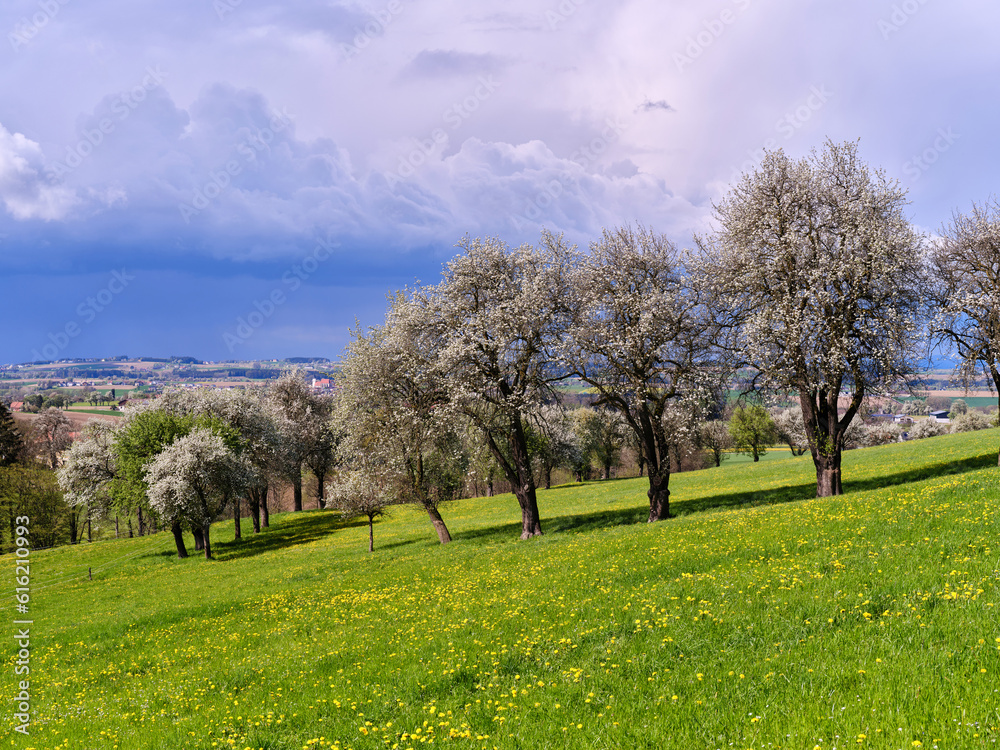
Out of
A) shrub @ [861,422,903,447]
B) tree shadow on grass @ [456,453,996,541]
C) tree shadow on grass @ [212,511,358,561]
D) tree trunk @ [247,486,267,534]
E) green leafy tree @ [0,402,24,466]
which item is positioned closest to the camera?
tree shadow on grass @ [456,453,996,541]

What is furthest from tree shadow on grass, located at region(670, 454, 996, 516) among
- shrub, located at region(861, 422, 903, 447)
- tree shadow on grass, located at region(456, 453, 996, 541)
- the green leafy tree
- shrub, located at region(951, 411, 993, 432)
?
the green leafy tree

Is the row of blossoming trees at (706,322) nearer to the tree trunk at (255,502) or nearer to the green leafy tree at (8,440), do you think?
the tree trunk at (255,502)

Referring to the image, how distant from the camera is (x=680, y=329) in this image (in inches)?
1198

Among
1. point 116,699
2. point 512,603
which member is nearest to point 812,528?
point 512,603

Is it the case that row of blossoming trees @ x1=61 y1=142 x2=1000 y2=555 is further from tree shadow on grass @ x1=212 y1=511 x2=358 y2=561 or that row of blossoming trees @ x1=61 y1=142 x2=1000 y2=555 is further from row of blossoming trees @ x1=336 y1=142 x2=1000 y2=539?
tree shadow on grass @ x1=212 y1=511 x2=358 y2=561

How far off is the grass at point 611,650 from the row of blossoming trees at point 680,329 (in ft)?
25.1

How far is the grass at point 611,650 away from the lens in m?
7.57

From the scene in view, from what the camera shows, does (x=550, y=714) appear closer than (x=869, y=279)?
Yes

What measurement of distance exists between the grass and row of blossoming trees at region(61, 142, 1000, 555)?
765 cm

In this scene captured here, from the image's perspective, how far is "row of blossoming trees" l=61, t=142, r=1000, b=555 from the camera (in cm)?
2641

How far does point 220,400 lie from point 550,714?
207ft

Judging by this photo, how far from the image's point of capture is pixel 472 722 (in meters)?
9.38

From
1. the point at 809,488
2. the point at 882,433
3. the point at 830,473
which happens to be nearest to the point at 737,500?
the point at 809,488

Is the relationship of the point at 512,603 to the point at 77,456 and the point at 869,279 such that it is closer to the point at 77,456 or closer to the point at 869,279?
the point at 869,279
